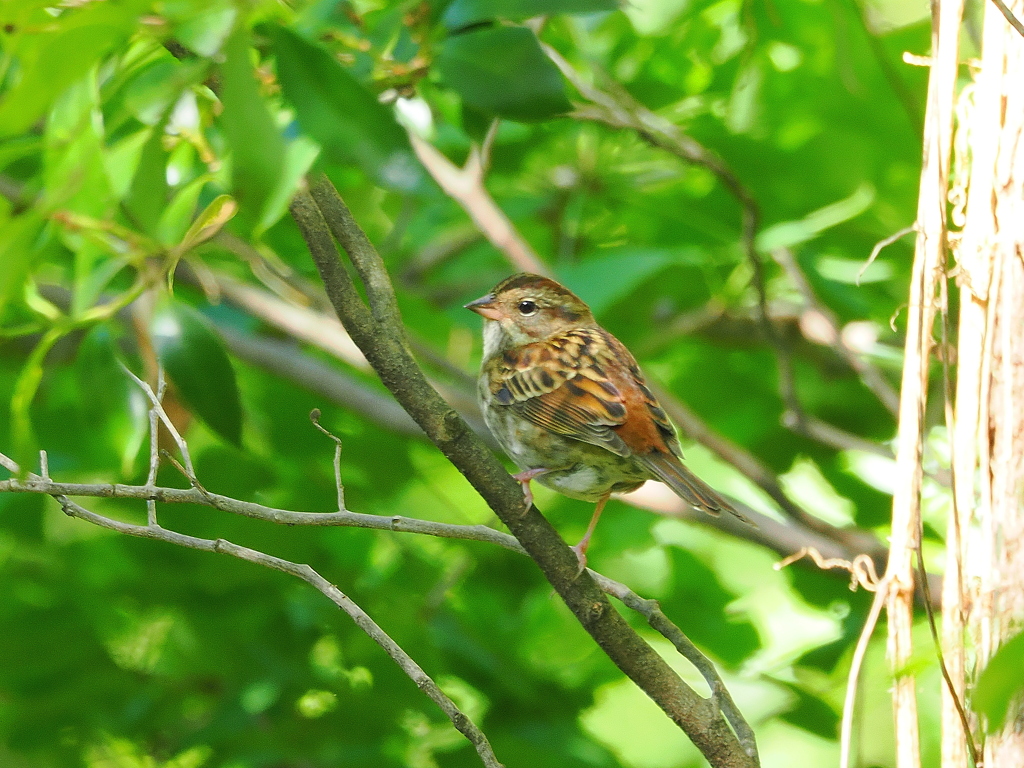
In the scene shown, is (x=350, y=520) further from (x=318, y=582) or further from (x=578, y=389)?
(x=578, y=389)

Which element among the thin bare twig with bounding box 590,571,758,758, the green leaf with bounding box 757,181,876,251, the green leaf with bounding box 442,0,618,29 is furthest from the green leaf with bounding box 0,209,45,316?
the green leaf with bounding box 757,181,876,251

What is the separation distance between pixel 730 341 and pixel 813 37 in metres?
1.21

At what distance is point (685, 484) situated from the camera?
2.56 metres

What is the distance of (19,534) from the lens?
10.9 ft

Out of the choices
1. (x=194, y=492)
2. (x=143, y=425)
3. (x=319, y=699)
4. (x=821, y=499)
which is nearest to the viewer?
(x=194, y=492)

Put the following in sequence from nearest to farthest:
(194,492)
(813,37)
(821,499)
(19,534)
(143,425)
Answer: (194,492) < (143,425) < (19,534) < (813,37) < (821,499)

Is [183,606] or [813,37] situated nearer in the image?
[183,606]

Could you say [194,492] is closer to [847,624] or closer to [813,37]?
[847,624]

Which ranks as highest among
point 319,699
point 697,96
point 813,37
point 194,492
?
point 813,37

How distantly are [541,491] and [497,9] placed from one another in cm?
265

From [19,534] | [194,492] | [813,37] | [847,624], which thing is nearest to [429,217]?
[813,37]

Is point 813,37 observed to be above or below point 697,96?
above

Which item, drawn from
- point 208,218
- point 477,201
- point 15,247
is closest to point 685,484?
point 477,201

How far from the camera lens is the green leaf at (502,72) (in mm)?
1417
